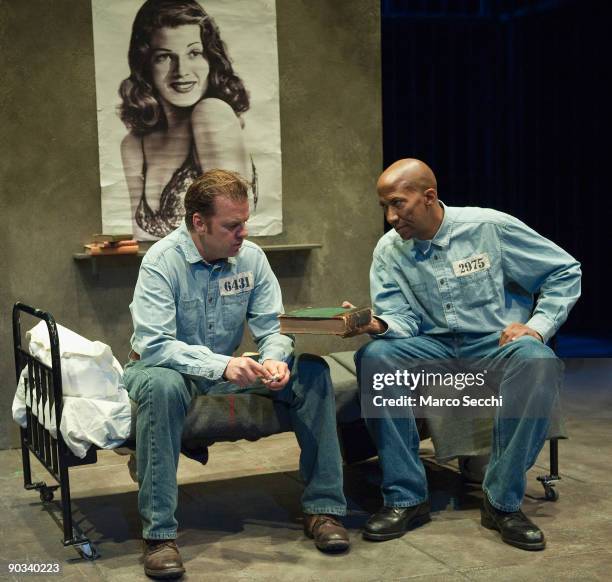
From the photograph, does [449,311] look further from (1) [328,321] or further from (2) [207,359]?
(2) [207,359]

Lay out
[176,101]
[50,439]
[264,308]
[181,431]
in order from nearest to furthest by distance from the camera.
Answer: [181,431], [50,439], [264,308], [176,101]

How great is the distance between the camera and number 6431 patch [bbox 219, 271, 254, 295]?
11.8 feet

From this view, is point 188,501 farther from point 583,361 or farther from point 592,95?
point 592,95

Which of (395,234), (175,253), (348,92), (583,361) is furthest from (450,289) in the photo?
(583,361)

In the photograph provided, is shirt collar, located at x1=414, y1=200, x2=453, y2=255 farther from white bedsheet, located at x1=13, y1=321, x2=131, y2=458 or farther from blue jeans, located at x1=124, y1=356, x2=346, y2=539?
white bedsheet, located at x1=13, y1=321, x2=131, y2=458

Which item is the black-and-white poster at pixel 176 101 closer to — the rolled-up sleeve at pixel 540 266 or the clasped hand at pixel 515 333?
the rolled-up sleeve at pixel 540 266

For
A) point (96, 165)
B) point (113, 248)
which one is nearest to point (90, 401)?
point (113, 248)

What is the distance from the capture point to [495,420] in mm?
3467

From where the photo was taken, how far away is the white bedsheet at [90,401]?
10.8ft

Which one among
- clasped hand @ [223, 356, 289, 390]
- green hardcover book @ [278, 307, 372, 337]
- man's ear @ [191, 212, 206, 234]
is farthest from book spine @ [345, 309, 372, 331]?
man's ear @ [191, 212, 206, 234]

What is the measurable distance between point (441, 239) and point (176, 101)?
1797 mm

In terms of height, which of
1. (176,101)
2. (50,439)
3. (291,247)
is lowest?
(50,439)

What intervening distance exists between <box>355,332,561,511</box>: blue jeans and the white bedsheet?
2.84 feet

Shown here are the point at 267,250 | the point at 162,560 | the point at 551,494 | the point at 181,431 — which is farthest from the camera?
the point at 267,250
